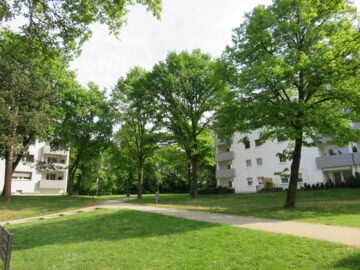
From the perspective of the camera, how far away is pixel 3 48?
27.3 ft

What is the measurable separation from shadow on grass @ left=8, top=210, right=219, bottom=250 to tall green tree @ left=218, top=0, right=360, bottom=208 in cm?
733

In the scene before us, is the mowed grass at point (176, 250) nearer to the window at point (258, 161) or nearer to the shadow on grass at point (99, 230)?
the shadow on grass at point (99, 230)

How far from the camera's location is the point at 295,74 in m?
15.4

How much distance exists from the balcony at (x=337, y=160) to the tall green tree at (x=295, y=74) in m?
15.5

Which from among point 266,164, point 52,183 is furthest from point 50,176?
point 266,164

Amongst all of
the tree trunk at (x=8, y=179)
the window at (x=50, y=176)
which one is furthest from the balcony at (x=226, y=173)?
the window at (x=50, y=176)

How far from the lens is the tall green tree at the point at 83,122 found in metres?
35.8

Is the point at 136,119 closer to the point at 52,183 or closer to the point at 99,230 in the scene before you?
the point at 52,183

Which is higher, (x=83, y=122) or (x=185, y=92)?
(x=185, y=92)

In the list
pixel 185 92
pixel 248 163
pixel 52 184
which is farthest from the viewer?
pixel 52 184

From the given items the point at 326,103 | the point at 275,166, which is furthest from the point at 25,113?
the point at 275,166

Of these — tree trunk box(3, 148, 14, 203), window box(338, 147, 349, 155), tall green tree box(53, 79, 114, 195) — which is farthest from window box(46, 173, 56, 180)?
window box(338, 147, 349, 155)

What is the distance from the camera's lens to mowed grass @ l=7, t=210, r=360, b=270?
6363mm

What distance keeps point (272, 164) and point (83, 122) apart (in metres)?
25.2
